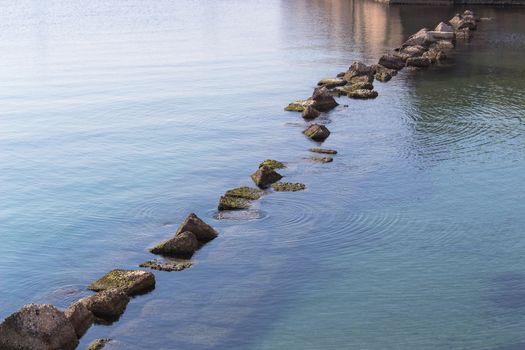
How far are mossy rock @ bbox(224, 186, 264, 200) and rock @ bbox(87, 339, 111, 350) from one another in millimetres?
13754

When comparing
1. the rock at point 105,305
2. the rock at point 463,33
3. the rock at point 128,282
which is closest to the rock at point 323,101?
the rock at point 128,282

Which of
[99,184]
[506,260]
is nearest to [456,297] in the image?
[506,260]

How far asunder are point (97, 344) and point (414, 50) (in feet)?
194

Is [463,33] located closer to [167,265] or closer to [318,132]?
[318,132]

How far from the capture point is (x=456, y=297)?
28.6 metres

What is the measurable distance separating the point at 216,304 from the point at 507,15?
3855 inches

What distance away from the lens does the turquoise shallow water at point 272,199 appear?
27.0 meters

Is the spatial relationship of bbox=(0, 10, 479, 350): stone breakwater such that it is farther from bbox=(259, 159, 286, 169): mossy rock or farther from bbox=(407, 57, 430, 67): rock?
bbox=(407, 57, 430, 67): rock

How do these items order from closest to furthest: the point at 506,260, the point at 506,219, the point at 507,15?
the point at 506,260 < the point at 506,219 < the point at 507,15

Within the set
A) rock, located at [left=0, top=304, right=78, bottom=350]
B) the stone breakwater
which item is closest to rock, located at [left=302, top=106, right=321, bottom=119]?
the stone breakwater

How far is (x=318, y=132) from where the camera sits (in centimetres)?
4803

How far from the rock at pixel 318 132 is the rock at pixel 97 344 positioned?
2552 cm

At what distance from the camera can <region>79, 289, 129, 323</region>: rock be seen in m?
26.4

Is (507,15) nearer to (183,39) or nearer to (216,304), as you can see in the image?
(183,39)
